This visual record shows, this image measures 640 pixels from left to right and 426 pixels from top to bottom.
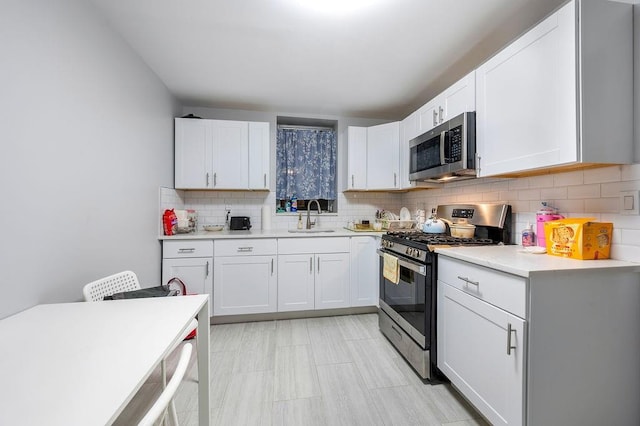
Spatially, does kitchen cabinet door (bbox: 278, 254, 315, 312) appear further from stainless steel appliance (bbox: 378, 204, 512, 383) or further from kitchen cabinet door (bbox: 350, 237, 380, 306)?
stainless steel appliance (bbox: 378, 204, 512, 383)

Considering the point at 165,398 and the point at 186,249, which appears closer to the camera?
the point at 165,398

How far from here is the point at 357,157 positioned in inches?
128

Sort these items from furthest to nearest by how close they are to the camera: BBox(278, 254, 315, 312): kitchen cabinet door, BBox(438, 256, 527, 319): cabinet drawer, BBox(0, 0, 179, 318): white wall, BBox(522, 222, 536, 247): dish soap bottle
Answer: BBox(278, 254, 315, 312): kitchen cabinet door, BBox(522, 222, 536, 247): dish soap bottle, BBox(438, 256, 527, 319): cabinet drawer, BBox(0, 0, 179, 318): white wall

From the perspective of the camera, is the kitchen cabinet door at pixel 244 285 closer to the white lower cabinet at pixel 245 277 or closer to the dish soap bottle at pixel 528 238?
the white lower cabinet at pixel 245 277

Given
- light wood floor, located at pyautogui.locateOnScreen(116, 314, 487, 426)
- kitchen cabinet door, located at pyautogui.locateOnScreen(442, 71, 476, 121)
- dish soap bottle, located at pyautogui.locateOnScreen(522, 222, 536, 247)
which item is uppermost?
kitchen cabinet door, located at pyautogui.locateOnScreen(442, 71, 476, 121)

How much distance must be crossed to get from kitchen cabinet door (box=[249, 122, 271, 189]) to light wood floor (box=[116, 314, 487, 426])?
5.26 ft

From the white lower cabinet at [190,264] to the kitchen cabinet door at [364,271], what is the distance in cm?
146

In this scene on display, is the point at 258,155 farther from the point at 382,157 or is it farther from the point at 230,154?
the point at 382,157

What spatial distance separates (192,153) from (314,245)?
1647 mm

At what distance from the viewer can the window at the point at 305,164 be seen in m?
3.54

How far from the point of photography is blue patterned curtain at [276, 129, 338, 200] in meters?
3.54

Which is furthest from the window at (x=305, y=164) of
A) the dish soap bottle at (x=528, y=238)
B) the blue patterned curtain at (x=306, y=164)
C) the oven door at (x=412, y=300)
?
the dish soap bottle at (x=528, y=238)

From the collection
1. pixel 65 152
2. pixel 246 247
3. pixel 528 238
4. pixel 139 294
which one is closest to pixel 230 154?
pixel 246 247

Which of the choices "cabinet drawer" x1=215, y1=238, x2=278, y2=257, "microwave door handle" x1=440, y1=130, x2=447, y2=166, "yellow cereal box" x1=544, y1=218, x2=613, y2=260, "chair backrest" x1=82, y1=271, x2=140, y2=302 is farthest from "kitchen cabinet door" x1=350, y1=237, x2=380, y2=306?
"chair backrest" x1=82, y1=271, x2=140, y2=302
